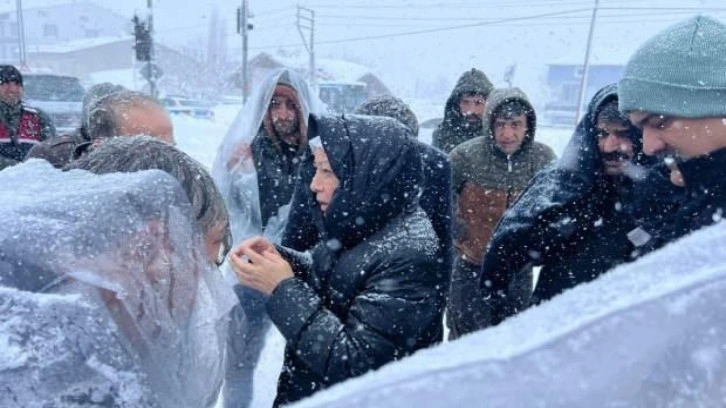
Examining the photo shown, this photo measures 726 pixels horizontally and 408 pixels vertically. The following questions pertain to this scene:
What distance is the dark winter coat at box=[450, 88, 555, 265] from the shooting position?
3289 mm

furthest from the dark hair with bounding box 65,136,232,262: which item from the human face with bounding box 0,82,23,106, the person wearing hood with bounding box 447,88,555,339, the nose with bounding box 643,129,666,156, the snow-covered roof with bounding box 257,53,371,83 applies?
the snow-covered roof with bounding box 257,53,371,83

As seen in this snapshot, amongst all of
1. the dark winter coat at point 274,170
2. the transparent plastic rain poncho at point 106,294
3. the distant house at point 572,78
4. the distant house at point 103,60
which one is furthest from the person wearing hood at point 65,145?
the distant house at point 103,60

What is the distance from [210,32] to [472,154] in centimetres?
7715

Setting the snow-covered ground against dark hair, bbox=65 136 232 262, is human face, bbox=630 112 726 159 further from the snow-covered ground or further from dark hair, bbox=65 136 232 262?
the snow-covered ground

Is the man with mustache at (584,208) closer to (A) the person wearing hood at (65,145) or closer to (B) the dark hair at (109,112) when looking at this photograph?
(B) the dark hair at (109,112)

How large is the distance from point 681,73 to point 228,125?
18203mm

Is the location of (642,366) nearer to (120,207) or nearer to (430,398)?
(430,398)

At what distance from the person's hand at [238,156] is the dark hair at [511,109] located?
52.7 inches

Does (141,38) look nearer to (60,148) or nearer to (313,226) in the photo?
(60,148)

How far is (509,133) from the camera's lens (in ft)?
11.1

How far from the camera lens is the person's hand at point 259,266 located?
173 centimetres

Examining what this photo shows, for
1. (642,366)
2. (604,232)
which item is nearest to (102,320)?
(642,366)

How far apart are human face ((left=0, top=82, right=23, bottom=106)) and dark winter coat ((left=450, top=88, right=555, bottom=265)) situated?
343cm

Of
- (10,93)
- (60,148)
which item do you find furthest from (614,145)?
(10,93)
